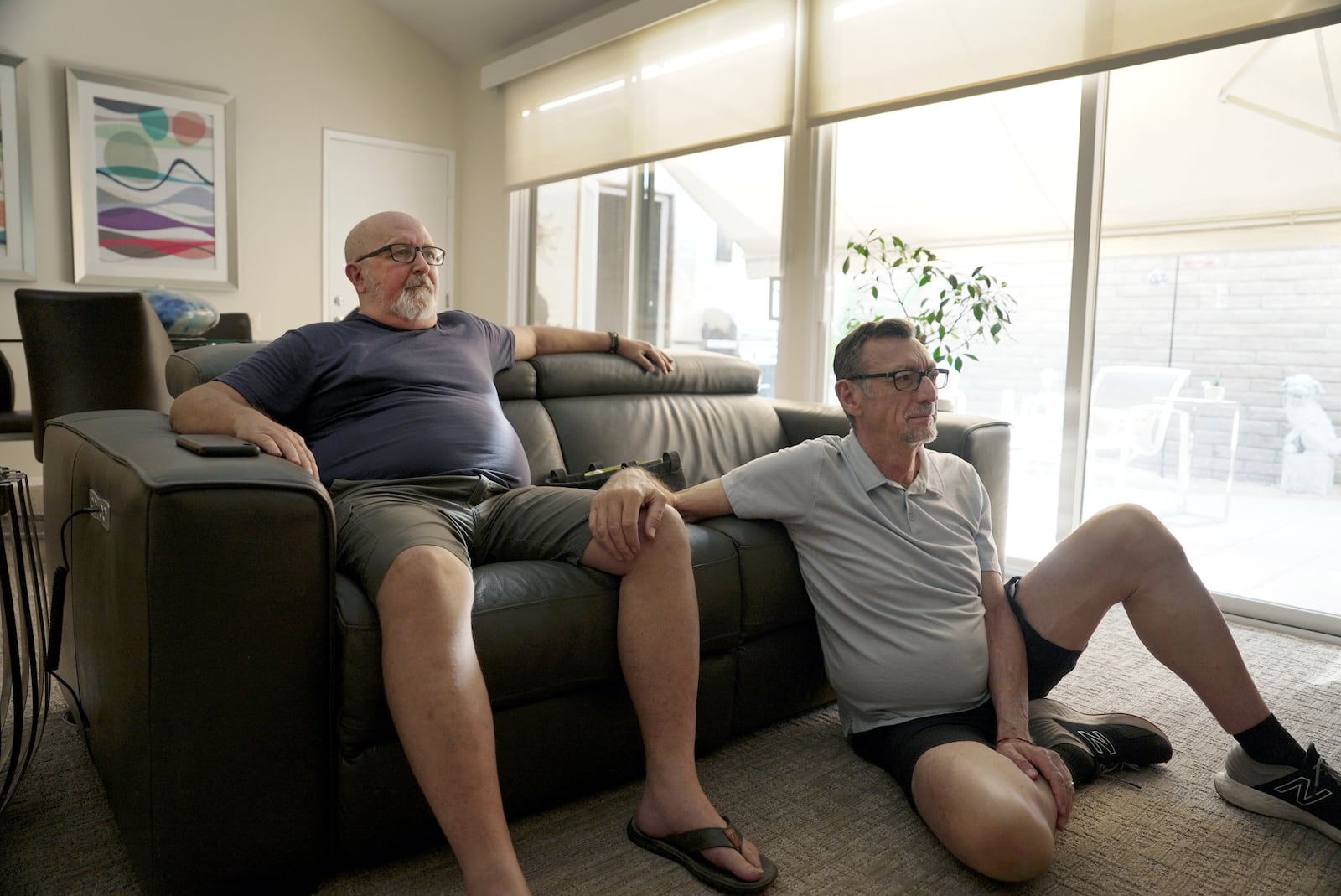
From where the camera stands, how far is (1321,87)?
9.02ft

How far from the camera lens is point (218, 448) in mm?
1360

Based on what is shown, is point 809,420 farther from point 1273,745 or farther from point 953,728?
point 1273,745

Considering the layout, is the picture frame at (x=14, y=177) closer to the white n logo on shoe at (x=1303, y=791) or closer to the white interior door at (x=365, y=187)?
the white interior door at (x=365, y=187)

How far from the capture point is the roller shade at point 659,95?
4.13m

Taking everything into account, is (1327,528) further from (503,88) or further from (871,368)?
(503,88)

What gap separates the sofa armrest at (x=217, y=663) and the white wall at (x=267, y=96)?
4091 millimetres

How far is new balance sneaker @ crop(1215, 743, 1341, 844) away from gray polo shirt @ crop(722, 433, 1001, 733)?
0.49 metres

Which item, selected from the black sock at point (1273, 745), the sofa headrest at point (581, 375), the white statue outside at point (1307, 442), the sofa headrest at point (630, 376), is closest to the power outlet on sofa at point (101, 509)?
the sofa headrest at point (581, 375)

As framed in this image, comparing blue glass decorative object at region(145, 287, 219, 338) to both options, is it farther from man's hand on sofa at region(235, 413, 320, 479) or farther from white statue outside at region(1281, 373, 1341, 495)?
white statue outside at region(1281, 373, 1341, 495)

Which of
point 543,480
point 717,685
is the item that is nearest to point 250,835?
point 717,685

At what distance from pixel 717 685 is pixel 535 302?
4351mm

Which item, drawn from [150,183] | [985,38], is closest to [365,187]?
[150,183]

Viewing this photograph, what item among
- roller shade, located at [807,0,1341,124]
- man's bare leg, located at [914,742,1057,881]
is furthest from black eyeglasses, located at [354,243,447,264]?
roller shade, located at [807,0,1341,124]

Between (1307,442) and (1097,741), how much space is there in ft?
5.73
